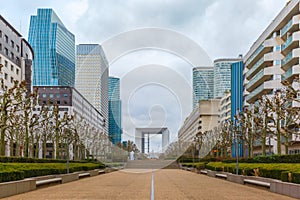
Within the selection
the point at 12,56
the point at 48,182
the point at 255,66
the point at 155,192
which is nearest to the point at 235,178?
the point at 155,192

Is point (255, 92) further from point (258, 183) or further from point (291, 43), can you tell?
point (258, 183)

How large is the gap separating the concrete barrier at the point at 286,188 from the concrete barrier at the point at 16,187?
10.5 m

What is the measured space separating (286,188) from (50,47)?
11579 cm

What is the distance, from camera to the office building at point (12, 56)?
63594 millimetres

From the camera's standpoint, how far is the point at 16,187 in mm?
18156

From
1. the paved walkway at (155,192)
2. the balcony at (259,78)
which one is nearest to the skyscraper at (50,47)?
the balcony at (259,78)

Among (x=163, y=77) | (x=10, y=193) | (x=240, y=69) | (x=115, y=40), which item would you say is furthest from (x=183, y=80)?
(x=240, y=69)

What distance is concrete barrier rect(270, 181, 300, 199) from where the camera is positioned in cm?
1630

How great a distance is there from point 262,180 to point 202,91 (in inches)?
697

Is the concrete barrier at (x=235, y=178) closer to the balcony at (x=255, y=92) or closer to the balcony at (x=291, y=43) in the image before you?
the balcony at (x=291, y=43)

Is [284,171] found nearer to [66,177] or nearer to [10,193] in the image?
[10,193]

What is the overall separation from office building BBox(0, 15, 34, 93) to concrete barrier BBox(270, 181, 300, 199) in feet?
159

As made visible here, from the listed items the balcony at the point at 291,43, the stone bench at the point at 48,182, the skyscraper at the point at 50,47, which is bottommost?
the stone bench at the point at 48,182

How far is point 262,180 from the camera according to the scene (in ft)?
73.7
